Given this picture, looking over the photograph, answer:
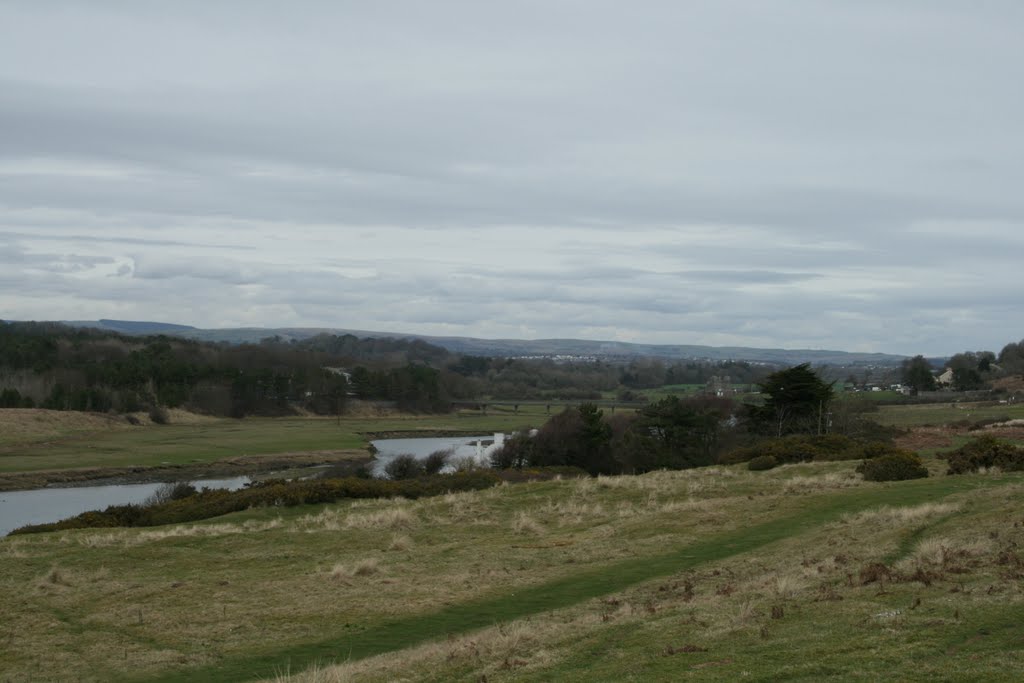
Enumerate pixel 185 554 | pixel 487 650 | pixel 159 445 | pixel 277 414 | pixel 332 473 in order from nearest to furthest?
pixel 487 650 → pixel 185 554 → pixel 332 473 → pixel 159 445 → pixel 277 414

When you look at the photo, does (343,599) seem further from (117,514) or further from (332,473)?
(332,473)

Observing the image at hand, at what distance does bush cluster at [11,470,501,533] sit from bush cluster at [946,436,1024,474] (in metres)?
16.7

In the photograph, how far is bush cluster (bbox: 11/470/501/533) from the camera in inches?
1180

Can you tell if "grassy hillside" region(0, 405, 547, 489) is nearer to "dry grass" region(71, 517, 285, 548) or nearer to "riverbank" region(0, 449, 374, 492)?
"riverbank" region(0, 449, 374, 492)

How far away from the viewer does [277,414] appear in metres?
134

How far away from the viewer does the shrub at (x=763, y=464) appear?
33625 millimetres

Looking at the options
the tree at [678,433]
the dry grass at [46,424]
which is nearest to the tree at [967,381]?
the tree at [678,433]

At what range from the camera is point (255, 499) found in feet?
102

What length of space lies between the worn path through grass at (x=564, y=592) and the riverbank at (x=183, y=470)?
1655 inches

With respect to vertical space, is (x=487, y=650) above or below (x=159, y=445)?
above

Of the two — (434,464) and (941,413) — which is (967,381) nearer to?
(941,413)

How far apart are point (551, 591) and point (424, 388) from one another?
127 m

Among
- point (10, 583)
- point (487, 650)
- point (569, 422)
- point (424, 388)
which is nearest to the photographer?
point (487, 650)

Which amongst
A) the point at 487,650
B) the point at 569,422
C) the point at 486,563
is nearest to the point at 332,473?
the point at 569,422
